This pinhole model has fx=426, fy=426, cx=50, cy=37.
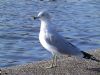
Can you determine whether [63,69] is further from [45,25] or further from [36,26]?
[36,26]

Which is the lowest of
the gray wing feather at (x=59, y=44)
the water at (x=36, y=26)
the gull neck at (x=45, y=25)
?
the water at (x=36, y=26)

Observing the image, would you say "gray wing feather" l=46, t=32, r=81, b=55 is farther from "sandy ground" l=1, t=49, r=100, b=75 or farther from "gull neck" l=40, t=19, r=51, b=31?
"sandy ground" l=1, t=49, r=100, b=75


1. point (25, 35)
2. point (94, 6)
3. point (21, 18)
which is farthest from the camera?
point (94, 6)

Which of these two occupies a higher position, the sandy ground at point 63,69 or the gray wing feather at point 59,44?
the gray wing feather at point 59,44

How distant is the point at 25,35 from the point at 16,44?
1352mm

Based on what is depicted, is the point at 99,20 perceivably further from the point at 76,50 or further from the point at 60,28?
the point at 76,50

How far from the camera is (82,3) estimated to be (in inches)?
854

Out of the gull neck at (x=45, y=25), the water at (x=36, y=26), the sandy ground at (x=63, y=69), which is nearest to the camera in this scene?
the sandy ground at (x=63, y=69)

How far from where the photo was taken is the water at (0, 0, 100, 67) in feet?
39.9

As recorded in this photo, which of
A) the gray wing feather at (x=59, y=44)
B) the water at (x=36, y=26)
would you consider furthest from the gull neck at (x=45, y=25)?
the water at (x=36, y=26)

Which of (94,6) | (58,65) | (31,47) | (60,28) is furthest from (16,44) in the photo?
(94,6)

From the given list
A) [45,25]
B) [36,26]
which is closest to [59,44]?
[45,25]

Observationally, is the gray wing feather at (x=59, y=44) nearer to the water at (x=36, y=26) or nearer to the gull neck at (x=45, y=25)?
the gull neck at (x=45, y=25)

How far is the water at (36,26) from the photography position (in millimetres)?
12164
